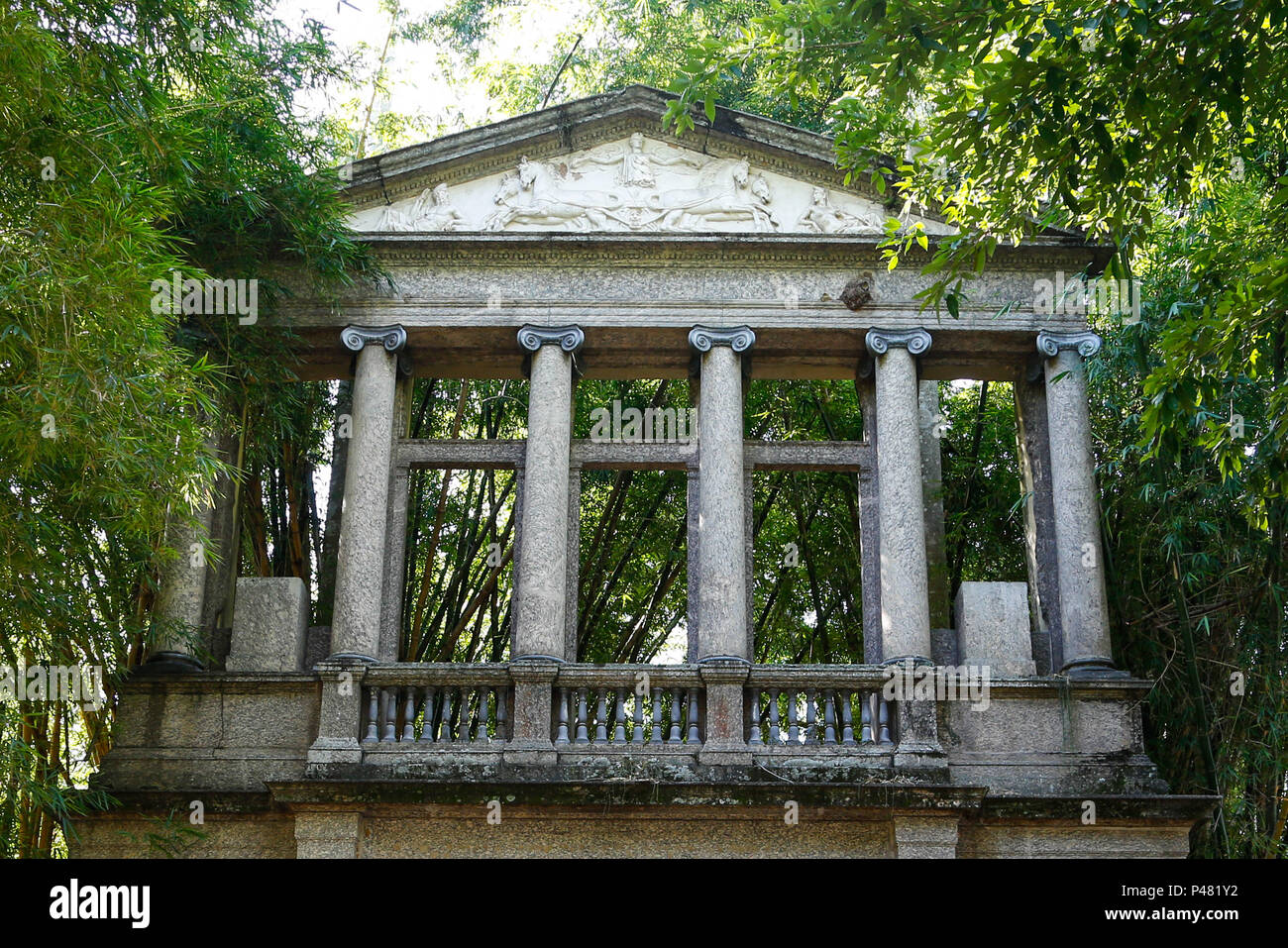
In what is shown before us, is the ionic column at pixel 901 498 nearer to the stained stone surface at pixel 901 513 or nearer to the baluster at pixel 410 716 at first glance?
the stained stone surface at pixel 901 513

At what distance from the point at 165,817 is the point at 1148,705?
9.39 metres

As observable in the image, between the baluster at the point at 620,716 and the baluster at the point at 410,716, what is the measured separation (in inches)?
72.9

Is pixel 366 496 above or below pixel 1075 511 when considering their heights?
above

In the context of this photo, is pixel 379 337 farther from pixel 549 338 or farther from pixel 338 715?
pixel 338 715

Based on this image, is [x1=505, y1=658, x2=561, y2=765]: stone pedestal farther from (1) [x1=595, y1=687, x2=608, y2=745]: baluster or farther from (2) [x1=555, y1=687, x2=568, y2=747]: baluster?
(1) [x1=595, y1=687, x2=608, y2=745]: baluster

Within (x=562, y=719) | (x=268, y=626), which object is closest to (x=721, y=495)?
(x=562, y=719)

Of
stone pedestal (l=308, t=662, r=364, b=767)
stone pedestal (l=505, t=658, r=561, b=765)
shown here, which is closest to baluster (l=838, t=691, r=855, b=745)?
stone pedestal (l=505, t=658, r=561, b=765)

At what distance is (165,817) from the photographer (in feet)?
→ 43.3

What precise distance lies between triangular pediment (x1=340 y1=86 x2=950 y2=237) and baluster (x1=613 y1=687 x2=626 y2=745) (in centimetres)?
487

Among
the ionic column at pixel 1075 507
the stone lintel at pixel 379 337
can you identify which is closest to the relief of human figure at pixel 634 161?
the stone lintel at pixel 379 337

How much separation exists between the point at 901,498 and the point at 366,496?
17.1 ft

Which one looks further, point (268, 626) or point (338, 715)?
point (268, 626)

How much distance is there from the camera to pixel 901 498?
14.5 metres

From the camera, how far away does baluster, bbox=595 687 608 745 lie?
13.6 metres
